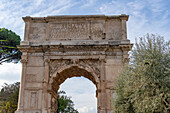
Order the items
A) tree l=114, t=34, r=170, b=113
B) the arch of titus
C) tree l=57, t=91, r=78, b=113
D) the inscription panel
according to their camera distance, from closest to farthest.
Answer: tree l=114, t=34, r=170, b=113, the arch of titus, the inscription panel, tree l=57, t=91, r=78, b=113

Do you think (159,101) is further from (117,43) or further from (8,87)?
(8,87)

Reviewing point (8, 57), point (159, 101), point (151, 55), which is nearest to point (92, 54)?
point (151, 55)

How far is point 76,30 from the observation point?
14258mm

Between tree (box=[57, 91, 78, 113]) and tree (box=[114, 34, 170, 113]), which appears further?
tree (box=[57, 91, 78, 113])

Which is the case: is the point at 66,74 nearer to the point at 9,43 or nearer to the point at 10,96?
the point at 9,43

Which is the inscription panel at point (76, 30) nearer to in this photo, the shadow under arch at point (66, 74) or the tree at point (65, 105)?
the shadow under arch at point (66, 74)

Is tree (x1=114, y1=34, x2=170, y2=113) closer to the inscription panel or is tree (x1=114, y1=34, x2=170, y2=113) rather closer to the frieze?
the frieze

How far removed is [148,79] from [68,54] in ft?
19.7

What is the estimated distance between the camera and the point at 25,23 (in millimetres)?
14648

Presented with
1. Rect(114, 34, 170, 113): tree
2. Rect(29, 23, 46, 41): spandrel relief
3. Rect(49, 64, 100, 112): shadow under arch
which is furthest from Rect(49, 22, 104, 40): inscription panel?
Rect(114, 34, 170, 113): tree

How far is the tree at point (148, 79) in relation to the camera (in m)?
8.43

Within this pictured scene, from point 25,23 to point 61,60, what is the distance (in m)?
3.50

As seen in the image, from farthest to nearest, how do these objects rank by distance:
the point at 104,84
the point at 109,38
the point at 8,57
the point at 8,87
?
the point at 8,87, the point at 8,57, the point at 109,38, the point at 104,84

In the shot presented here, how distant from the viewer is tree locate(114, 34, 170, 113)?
332 inches
